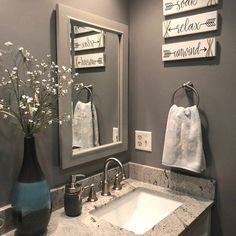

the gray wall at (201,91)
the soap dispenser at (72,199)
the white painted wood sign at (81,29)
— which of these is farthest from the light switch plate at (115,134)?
the white painted wood sign at (81,29)

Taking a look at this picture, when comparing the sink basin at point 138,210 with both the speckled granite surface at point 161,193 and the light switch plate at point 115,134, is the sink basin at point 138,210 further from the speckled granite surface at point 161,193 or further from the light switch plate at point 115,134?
the light switch plate at point 115,134

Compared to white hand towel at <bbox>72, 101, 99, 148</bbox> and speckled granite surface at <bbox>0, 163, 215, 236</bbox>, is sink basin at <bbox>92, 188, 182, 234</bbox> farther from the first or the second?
white hand towel at <bbox>72, 101, 99, 148</bbox>

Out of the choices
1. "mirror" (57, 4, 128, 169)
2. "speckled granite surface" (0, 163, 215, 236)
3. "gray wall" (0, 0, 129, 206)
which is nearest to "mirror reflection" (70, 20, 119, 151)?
"mirror" (57, 4, 128, 169)

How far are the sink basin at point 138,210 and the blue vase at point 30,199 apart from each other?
1.14 ft

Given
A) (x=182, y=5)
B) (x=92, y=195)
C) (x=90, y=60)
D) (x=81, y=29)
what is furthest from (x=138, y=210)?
(x=182, y=5)

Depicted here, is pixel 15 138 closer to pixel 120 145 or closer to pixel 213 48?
pixel 120 145

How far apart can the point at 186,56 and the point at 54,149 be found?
806 millimetres

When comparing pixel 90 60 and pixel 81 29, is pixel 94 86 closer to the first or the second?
pixel 90 60

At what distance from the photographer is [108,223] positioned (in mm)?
1098

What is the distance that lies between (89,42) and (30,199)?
0.80 meters

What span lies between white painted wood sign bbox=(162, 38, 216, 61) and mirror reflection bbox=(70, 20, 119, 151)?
298mm

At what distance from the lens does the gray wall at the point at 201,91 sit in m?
1.23

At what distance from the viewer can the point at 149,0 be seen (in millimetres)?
1472

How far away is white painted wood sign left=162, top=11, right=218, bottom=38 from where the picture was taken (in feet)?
4.09
